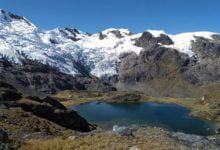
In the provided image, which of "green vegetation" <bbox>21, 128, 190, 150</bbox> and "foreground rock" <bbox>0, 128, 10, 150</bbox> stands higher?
"foreground rock" <bbox>0, 128, 10, 150</bbox>

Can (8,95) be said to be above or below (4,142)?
above

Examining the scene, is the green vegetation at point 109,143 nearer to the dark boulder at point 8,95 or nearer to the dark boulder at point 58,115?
the dark boulder at point 58,115

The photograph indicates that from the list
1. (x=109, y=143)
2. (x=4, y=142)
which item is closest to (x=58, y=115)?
(x=109, y=143)

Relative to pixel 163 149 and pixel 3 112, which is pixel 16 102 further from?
pixel 163 149

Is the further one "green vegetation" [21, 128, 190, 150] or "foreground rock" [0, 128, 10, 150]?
"green vegetation" [21, 128, 190, 150]

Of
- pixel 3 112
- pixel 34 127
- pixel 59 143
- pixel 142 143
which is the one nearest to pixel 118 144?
pixel 142 143

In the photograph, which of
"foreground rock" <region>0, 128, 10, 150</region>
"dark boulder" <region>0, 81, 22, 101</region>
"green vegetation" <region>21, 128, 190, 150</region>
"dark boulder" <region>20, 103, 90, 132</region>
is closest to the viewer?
"foreground rock" <region>0, 128, 10, 150</region>

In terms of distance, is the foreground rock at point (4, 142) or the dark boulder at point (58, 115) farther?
the dark boulder at point (58, 115)

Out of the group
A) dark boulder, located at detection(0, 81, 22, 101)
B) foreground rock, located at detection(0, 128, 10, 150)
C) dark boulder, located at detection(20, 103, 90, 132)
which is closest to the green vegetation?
foreground rock, located at detection(0, 128, 10, 150)

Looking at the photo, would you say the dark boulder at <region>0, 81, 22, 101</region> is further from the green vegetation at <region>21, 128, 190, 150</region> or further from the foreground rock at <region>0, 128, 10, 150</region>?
the foreground rock at <region>0, 128, 10, 150</region>

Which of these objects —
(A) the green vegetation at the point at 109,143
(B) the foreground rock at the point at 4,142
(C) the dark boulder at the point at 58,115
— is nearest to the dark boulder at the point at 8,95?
(C) the dark boulder at the point at 58,115

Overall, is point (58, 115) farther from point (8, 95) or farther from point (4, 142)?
point (4, 142)

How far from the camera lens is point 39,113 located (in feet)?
302

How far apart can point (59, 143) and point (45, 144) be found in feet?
3.91
